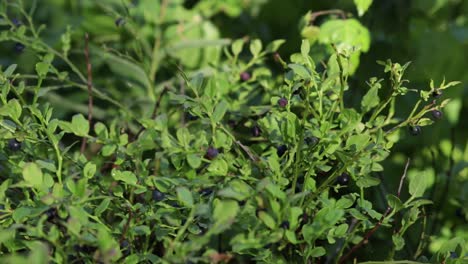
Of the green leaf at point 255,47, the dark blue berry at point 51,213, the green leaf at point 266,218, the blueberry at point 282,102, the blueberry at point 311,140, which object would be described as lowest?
the dark blue berry at point 51,213

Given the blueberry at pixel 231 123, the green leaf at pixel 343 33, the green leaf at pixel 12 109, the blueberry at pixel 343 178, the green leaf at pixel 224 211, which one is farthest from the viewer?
the green leaf at pixel 343 33

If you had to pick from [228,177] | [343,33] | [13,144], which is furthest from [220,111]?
[343,33]

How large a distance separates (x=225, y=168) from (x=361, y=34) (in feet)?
2.05

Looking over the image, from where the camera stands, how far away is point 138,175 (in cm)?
99

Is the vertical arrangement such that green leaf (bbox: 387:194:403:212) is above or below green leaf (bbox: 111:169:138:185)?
below

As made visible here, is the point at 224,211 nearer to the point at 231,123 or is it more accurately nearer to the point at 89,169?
the point at 89,169

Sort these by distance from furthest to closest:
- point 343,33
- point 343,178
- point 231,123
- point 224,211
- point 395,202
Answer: point 343,33 → point 231,123 → point 343,178 → point 395,202 → point 224,211

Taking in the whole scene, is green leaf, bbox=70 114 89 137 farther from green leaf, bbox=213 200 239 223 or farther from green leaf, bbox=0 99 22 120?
green leaf, bbox=213 200 239 223

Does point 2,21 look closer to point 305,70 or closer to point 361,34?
point 305,70

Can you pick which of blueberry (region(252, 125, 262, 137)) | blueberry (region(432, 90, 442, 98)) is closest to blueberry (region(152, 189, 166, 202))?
blueberry (region(252, 125, 262, 137))

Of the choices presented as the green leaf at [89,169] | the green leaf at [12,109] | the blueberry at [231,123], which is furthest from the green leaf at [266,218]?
the blueberry at [231,123]

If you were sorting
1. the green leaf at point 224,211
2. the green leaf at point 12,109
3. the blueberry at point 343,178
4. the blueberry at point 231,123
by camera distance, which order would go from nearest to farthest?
1. the green leaf at point 224,211
2. the green leaf at point 12,109
3. the blueberry at point 343,178
4. the blueberry at point 231,123

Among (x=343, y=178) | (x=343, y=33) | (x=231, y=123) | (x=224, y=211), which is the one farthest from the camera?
(x=343, y=33)

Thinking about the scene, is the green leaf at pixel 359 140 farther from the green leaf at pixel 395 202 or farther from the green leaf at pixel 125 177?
the green leaf at pixel 125 177
